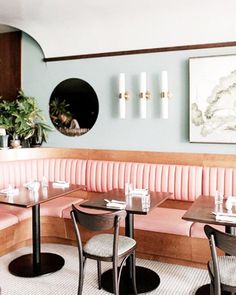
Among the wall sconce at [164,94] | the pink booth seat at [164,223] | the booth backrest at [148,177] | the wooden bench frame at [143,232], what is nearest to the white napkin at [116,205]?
the pink booth seat at [164,223]

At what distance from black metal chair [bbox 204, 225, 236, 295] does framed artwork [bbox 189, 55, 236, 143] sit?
184 centimetres

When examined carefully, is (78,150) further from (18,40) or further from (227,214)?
(227,214)

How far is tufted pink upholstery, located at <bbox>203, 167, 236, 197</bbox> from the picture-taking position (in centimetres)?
345

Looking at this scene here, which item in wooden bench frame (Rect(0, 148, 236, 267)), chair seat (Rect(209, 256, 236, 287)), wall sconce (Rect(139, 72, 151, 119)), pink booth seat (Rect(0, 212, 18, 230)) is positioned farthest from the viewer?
wall sconce (Rect(139, 72, 151, 119))

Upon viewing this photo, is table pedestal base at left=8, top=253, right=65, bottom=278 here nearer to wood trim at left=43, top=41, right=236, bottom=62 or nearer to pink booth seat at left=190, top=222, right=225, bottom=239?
pink booth seat at left=190, top=222, right=225, bottom=239

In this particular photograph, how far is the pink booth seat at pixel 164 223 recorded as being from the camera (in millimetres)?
3113

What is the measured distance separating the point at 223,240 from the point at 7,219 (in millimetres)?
2371

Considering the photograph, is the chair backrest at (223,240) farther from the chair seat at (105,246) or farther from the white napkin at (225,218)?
the chair seat at (105,246)

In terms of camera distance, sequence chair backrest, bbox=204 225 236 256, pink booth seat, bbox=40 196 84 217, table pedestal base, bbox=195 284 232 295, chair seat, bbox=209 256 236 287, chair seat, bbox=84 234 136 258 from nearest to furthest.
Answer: chair backrest, bbox=204 225 236 256
chair seat, bbox=209 256 236 287
chair seat, bbox=84 234 136 258
table pedestal base, bbox=195 284 232 295
pink booth seat, bbox=40 196 84 217

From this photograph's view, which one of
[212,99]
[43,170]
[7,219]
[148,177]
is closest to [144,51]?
[212,99]

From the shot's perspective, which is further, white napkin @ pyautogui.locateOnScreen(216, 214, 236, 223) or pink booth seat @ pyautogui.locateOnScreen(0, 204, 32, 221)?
pink booth seat @ pyautogui.locateOnScreen(0, 204, 32, 221)

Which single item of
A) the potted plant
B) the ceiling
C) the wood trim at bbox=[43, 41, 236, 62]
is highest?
the ceiling

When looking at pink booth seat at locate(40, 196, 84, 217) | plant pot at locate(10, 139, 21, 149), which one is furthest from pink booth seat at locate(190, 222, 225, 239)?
plant pot at locate(10, 139, 21, 149)

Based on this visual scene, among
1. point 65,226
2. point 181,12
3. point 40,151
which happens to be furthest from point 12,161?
point 181,12
